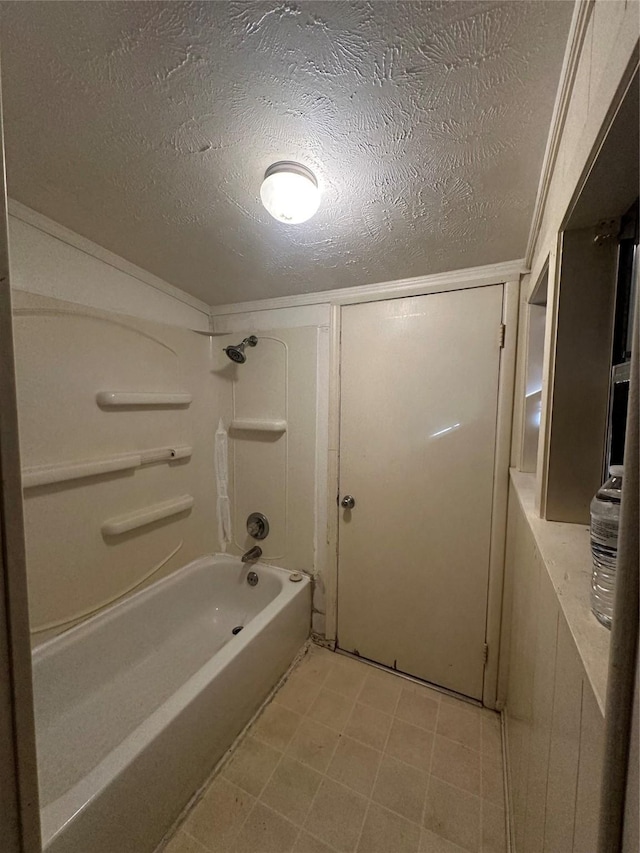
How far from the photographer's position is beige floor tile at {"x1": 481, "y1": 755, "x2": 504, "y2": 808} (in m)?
1.10

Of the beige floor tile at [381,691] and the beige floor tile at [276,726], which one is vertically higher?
the beige floor tile at [276,726]

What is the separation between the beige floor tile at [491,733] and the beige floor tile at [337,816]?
1.88 ft

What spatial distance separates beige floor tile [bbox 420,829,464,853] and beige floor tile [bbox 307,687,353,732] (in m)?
0.43

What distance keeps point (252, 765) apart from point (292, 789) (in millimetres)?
182

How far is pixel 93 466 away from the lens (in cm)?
138

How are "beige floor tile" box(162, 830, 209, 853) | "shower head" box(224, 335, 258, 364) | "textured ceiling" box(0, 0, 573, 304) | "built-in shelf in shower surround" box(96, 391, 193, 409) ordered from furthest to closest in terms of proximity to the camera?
1. "shower head" box(224, 335, 258, 364)
2. "built-in shelf in shower surround" box(96, 391, 193, 409)
3. "beige floor tile" box(162, 830, 209, 853)
4. "textured ceiling" box(0, 0, 573, 304)

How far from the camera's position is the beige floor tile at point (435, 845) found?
38.1 inches

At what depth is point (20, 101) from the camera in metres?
0.73

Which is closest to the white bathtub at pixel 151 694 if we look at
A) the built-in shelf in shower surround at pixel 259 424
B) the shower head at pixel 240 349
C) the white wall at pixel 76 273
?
the built-in shelf in shower surround at pixel 259 424

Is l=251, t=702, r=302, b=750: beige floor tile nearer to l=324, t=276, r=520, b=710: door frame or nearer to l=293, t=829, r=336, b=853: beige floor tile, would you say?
l=293, t=829, r=336, b=853: beige floor tile

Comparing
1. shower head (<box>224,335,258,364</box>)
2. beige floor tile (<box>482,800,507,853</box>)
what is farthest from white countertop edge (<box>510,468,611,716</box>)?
shower head (<box>224,335,258,364</box>)

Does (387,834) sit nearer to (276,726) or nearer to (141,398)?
(276,726)

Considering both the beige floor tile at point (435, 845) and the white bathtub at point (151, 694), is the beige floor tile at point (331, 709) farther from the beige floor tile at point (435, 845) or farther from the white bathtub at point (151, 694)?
the beige floor tile at point (435, 845)

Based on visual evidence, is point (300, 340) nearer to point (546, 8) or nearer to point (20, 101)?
point (20, 101)
